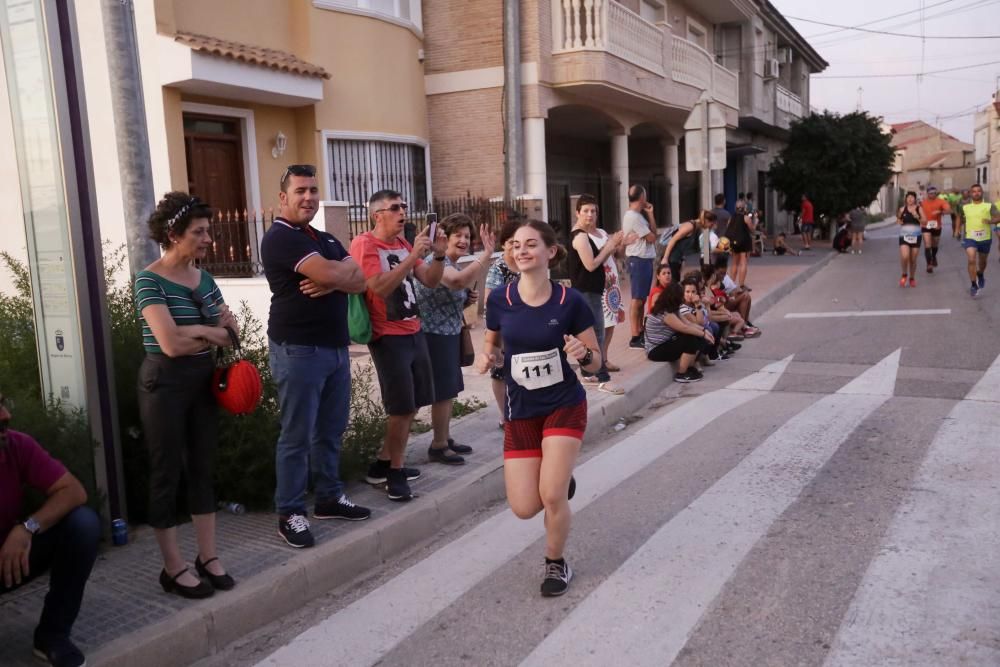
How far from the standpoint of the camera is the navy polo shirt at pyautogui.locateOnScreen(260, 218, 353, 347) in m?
4.19

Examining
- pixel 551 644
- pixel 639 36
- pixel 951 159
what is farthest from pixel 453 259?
pixel 951 159

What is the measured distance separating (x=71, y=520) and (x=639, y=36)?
16983mm

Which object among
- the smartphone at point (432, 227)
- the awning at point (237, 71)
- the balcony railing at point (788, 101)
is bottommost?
the smartphone at point (432, 227)

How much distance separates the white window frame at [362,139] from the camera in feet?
44.5

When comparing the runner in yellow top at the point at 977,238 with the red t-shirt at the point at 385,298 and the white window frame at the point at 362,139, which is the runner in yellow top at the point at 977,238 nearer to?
the white window frame at the point at 362,139

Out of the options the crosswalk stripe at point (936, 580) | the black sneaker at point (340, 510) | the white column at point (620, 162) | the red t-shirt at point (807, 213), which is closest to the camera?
the crosswalk stripe at point (936, 580)

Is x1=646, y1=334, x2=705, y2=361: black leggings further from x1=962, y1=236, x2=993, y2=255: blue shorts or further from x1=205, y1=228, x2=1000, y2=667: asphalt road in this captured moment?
x1=962, y1=236, x2=993, y2=255: blue shorts

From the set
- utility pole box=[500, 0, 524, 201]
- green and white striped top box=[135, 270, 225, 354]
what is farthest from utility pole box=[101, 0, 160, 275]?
utility pole box=[500, 0, 524, 201]

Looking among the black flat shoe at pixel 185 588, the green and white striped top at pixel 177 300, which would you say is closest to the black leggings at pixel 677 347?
the green and white striped top at pixel 177 300

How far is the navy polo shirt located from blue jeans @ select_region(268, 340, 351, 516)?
64 millimetres

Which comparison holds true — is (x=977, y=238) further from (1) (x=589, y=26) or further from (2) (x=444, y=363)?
(2) (x=444, y=363)

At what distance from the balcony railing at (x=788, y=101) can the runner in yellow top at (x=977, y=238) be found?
755 inches

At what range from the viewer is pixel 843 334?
11.1 metres

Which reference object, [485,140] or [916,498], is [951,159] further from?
[916,498]
